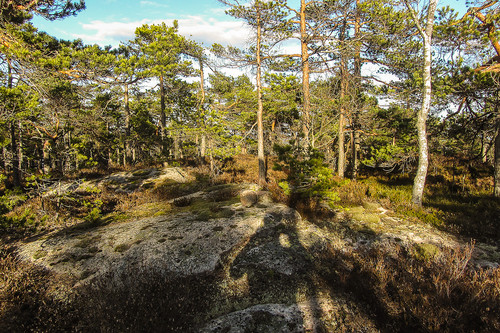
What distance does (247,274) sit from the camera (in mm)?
4676

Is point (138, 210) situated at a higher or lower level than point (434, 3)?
lower

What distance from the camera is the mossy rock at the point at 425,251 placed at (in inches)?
204

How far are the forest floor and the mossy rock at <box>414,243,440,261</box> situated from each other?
3 cm

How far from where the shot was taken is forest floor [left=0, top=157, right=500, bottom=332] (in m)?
3.30

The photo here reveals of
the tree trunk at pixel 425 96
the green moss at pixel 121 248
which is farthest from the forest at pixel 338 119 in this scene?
the green moss at pixel 121 248

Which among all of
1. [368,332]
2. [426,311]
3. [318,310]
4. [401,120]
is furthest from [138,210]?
[401,120]

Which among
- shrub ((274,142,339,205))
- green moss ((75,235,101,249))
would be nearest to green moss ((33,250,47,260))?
green moss ((75,235,101,249))

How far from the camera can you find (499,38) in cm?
751

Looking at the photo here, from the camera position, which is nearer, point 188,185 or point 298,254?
point 298,254

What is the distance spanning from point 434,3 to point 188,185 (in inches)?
498

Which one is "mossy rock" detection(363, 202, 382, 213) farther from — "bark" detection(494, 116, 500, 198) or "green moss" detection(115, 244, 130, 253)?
A: "green moss" detection(115, 244, 130, 253)

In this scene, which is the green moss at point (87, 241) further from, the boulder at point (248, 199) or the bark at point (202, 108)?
the bark at point (202, 108)

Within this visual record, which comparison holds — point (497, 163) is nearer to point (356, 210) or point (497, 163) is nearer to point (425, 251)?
point (356, 210)

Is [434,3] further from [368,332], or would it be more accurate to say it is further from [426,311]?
[368,332]
